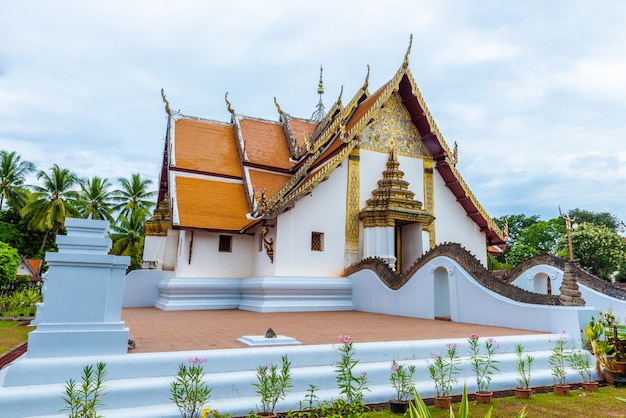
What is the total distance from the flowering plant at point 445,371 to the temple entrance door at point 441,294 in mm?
2984

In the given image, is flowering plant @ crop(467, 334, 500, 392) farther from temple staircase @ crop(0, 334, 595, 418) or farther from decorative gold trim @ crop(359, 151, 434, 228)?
decorative gold trim @ crop(359, 151, 434, 228)

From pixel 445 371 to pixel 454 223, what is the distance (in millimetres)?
7982

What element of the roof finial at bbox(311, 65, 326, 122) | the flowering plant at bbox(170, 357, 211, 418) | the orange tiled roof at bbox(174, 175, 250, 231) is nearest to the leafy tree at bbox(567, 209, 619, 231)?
the roof finial at bbox(311, 65, 326, 122)

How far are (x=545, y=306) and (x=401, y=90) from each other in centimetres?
740

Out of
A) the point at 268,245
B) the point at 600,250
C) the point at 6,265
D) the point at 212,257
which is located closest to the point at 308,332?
the point at 268,245

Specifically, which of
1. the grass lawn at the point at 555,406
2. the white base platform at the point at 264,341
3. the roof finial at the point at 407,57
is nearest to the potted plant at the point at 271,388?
the white base platform at the point at 264,341

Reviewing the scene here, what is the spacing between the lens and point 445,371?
3.98 m

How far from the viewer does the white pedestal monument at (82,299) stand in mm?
3355

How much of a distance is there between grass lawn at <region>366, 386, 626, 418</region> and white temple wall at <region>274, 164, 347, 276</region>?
6.07 meters

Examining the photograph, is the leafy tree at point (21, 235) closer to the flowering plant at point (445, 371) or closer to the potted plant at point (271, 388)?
the potted plant at point (271, 388)

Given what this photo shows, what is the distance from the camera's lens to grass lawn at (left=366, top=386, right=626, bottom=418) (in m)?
3.48

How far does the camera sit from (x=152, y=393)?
10.6 ft

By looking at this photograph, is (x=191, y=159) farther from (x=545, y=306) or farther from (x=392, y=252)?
(x=545, y=306)

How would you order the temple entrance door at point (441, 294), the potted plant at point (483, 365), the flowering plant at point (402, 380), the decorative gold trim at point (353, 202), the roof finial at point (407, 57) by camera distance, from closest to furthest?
the flowering plant at point (402, 380) < the potted plant at point (483, 365) < the temple entrance door at point (441, 294) < the roof finial at point (407, 57) < the decorative gold trim at point (353, 202)
